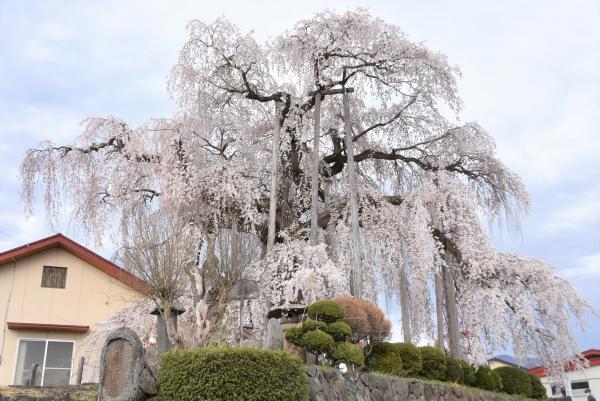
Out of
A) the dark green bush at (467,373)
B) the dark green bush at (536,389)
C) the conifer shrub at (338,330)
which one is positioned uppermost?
the conifer shrub at (338,330)

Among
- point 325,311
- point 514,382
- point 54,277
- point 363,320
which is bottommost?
point 514,382

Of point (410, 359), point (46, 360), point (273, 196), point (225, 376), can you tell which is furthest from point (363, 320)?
point (46, 360)

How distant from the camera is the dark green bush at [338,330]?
10.5 m

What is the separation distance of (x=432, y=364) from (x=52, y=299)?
939 cm

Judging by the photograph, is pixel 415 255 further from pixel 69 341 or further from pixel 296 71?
pixel 69 341

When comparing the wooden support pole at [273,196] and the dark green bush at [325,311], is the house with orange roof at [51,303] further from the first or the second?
the dark green bush at [325,311]

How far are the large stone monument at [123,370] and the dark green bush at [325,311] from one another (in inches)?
130

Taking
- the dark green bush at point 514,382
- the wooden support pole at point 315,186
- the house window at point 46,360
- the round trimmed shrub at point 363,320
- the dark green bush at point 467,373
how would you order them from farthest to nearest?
the dark green bush at point 514,382
the house window at point 46,360
the wooden support pole at point 315,186
the dark green bush at point 467,373
the round trimmed shrub at point 363,320

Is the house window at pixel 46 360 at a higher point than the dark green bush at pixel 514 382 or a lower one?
higher

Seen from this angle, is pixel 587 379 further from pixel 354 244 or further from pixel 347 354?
pixel 347 354

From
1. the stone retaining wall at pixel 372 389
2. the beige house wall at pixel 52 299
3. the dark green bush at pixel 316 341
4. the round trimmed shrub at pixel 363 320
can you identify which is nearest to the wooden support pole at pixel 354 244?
the round trimmed shrub at pixel 363 320

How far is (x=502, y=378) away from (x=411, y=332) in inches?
103

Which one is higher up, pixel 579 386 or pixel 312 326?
pixel 312 326

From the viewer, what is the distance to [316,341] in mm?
9984
